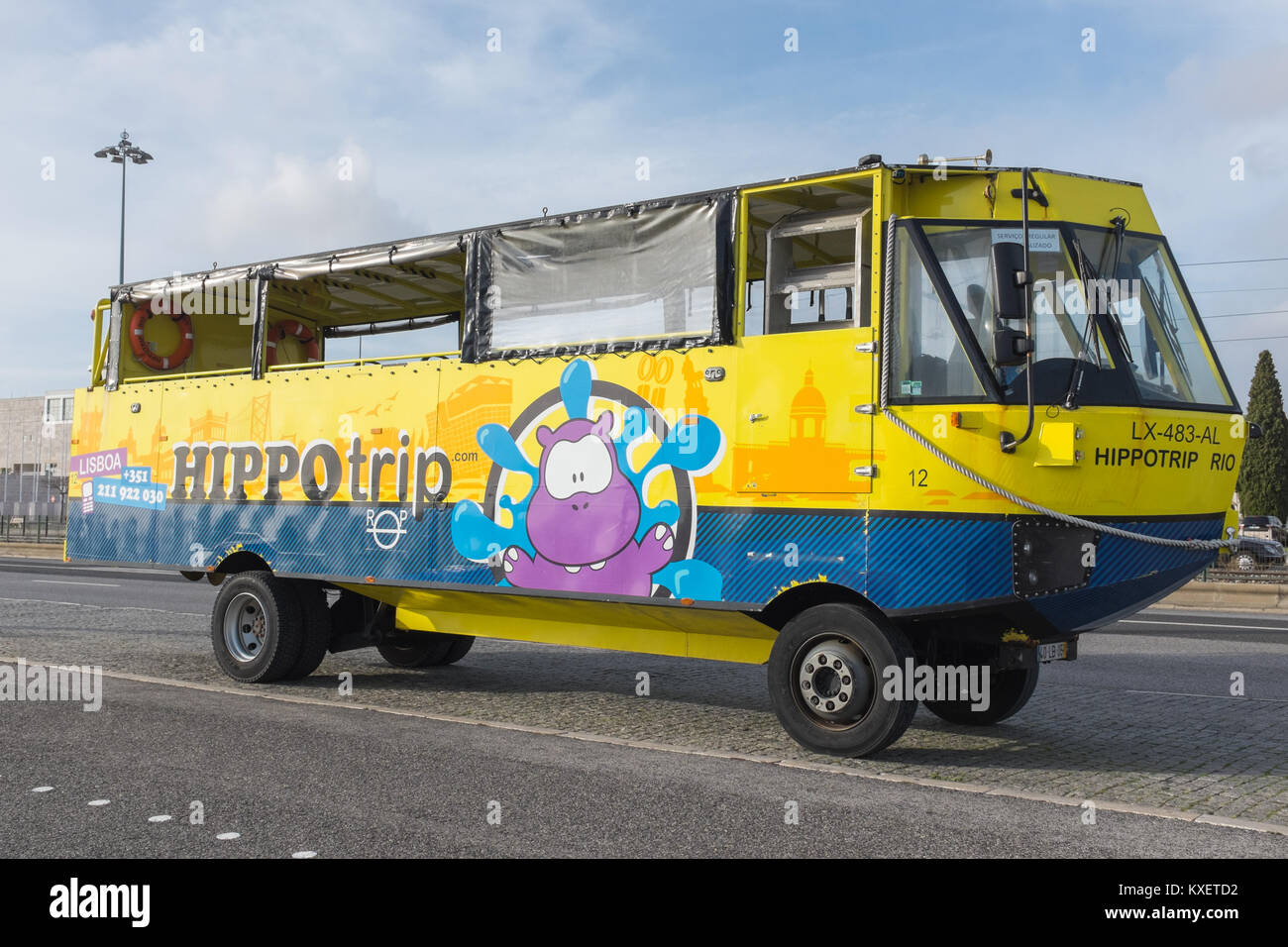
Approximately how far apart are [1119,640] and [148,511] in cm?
1120

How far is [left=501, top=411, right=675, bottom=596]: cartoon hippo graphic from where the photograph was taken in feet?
25.7

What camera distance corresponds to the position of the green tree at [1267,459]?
205 ft

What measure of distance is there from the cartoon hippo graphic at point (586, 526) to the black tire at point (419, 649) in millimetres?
2740

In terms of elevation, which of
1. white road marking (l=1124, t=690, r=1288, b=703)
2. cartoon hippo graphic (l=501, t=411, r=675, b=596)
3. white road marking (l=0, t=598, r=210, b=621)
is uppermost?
cartoon hippo graphic (l=501, t=411, r=675, b=596)

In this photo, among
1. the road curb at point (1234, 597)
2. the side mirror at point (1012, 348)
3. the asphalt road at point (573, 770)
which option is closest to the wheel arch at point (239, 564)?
the asphalt road at point (573, 770)

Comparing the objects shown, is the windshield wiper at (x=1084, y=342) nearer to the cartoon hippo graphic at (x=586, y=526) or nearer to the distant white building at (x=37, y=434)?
the cartoon hippo graphic at (x=586, y=526)

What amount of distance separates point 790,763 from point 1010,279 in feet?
10.2

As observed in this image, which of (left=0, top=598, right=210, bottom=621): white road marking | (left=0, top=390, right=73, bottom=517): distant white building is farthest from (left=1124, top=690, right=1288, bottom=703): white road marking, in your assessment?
(left=0, top=390, right=73, bottom=517): distant white building

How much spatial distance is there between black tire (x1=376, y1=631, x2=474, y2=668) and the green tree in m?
61.4

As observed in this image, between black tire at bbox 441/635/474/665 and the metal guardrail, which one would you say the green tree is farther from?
black tire at bbox 441/635/474/665
